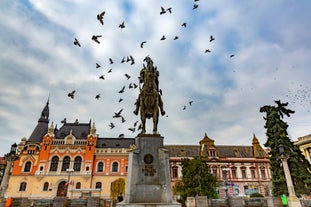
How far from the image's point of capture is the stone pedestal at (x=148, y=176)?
300 inches

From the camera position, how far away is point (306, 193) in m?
18.9

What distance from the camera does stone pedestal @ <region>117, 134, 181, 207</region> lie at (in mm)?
7621

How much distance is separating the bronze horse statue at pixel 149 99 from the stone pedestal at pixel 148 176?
917 millimetres

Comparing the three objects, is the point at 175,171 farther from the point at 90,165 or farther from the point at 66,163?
the point at 66,163

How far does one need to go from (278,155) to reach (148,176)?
1720cm

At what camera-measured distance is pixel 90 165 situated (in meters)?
44.3

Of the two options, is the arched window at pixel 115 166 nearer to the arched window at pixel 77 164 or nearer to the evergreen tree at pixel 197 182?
the arched window at pixel 77 164

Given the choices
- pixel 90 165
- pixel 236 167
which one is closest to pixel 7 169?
pixel 90 165

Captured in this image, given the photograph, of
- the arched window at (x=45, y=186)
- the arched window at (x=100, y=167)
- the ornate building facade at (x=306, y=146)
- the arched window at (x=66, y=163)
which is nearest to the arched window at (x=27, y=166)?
the arched window at (x=45, y=186)

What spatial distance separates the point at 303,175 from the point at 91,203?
19.3 meters

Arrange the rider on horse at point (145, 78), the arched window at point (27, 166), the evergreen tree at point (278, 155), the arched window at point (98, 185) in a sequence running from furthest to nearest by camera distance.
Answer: the arched window at point (27, 166), the arched window at point (98, 185), the evergreen tree at point (278, 155), the rider on horse at point (145, 78)

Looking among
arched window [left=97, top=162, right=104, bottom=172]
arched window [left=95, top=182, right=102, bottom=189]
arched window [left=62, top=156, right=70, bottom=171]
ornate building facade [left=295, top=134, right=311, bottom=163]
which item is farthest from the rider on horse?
ornate building facade [left=295, top=134, right=311, bottom=163]

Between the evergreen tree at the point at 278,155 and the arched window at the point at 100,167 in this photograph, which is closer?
the evergreen tree at the point at 278,155

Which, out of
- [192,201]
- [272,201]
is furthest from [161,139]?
[272,201]
